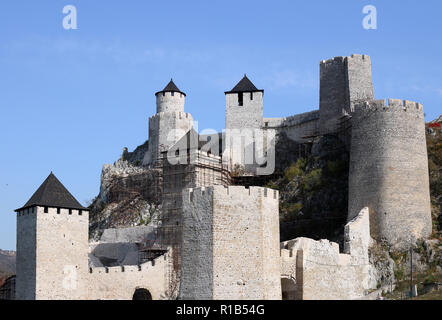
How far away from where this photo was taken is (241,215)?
30156 mm

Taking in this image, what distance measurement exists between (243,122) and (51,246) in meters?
21.7

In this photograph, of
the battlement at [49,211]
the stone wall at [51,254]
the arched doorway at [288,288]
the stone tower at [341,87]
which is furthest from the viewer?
the stone tower at [341,87]

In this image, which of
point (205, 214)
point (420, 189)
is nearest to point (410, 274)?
point (420, 189)

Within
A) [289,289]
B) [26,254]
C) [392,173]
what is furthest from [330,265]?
[26,254]

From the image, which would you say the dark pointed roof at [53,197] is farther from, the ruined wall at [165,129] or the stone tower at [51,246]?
the ruined wall at [165,129]

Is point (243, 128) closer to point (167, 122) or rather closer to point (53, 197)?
point (167, 122)

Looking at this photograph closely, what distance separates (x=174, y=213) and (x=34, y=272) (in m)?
12.1

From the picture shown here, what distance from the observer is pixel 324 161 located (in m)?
46.2

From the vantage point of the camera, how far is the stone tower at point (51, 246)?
33.5 m

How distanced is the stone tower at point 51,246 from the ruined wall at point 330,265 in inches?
356

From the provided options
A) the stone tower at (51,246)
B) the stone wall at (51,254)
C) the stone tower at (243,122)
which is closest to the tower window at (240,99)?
the stone tower at (243,122)
